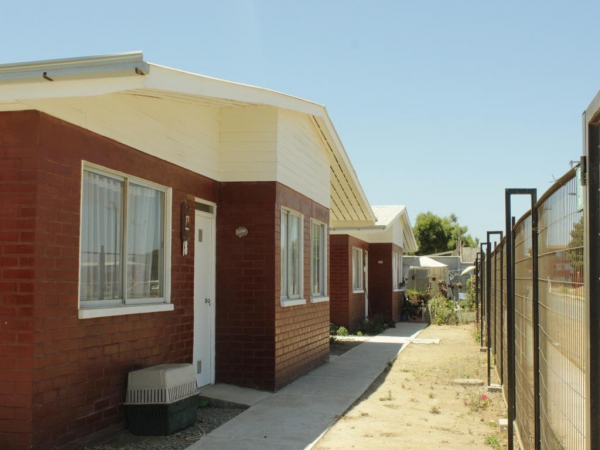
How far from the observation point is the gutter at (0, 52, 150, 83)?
195 inches

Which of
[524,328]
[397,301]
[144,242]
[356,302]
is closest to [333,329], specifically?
[356,302]

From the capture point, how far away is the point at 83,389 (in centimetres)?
618

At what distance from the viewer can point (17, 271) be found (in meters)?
5.57

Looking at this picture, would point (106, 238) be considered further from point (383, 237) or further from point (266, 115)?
point (383, 237)

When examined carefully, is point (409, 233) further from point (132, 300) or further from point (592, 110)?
point (592, 110)

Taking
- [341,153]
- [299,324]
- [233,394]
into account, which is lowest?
[233,394]

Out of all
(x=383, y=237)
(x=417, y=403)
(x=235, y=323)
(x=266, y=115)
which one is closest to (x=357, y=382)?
(x=417, y=403)

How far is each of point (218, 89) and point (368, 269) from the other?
16.7 metres

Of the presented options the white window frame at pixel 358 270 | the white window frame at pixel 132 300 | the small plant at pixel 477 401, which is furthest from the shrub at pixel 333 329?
the white window frame at pixel 132 300

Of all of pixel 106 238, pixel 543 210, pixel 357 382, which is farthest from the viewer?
pixel 357 382

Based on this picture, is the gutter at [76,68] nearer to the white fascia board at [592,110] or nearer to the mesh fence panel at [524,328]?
the mesh fence panel at [524,328]

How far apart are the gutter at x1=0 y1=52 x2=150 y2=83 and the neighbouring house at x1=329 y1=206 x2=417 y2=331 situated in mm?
13765

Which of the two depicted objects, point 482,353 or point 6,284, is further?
point 482,353

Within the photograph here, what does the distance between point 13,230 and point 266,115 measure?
462 centimetres
